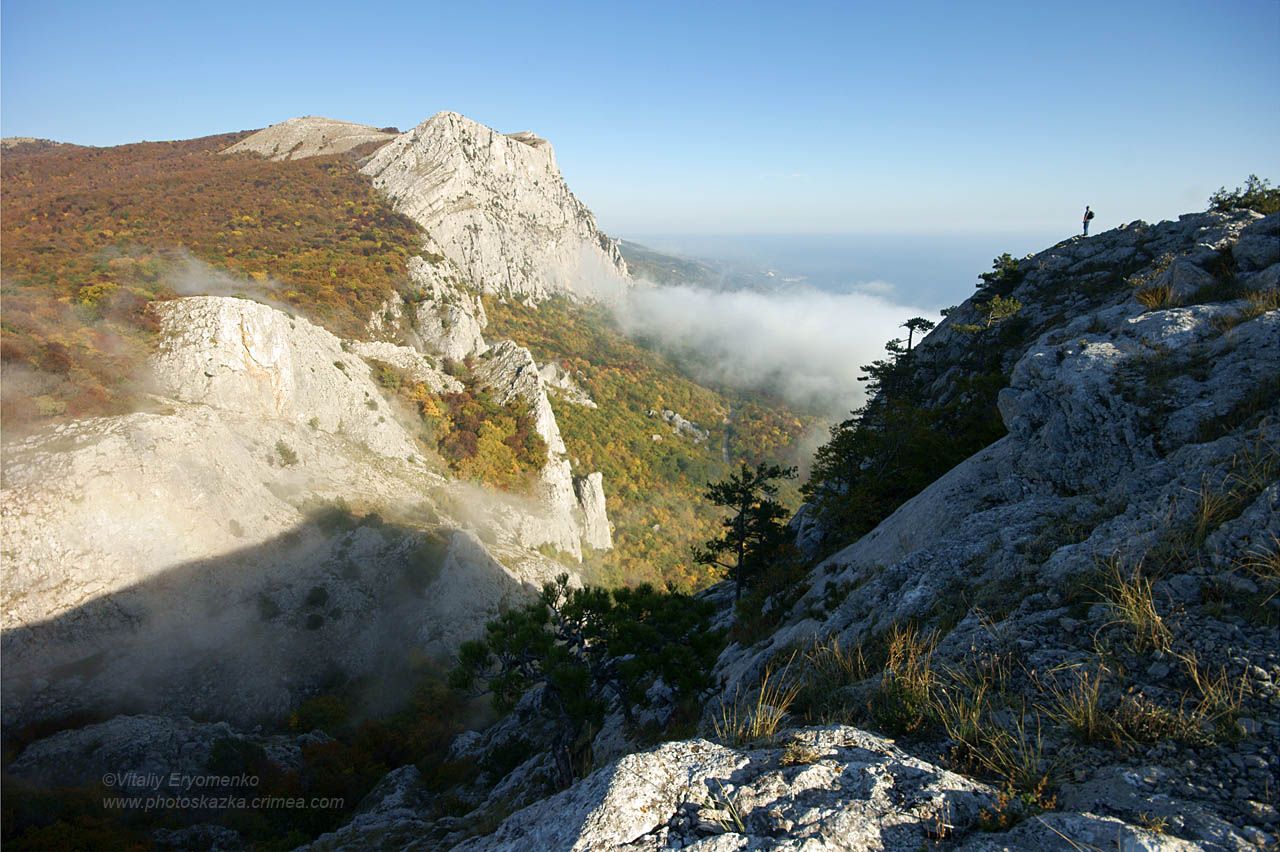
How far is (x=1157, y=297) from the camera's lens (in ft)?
36.3

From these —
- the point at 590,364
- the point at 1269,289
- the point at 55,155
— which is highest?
the point at 55,155

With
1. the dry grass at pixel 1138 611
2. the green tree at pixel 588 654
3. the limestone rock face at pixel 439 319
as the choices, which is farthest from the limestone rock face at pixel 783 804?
the limestone rock face at pixel 439 319

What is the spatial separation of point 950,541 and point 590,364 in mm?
90299

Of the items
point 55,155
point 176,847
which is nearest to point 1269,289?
point 176,847

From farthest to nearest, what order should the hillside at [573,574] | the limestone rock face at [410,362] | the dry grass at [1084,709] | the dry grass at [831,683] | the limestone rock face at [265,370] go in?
1. the limestone rock face at [410,362]
2. the limestone rock face at [265,370]
3. the dry grass at [831,683]
4. the hillside at [573,574]
5. the dry grass at [1084,709]

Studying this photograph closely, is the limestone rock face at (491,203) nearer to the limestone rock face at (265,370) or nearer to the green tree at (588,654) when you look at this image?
the limestone rock face at (265,370)

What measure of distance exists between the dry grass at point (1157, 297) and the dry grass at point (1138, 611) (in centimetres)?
885

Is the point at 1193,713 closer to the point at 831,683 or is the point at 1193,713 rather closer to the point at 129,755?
the point at 831,683

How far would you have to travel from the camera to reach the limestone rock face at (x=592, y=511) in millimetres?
56188

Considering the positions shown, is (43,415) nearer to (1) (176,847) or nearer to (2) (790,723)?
(1) (176,847)

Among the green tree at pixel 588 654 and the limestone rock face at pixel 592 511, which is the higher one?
the green tree at pixel 588 654

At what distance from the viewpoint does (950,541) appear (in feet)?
28.2

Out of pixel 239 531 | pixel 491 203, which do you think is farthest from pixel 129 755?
pixel 491 203

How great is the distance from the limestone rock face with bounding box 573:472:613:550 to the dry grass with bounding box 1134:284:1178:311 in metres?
49.1
